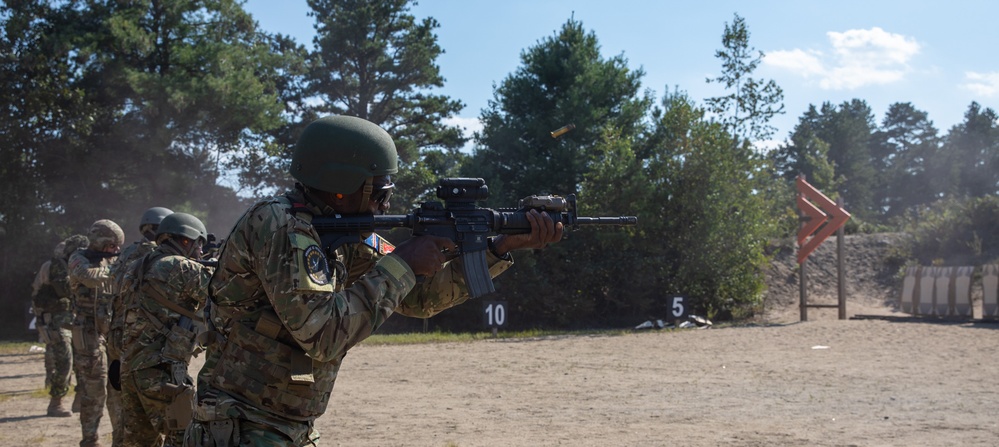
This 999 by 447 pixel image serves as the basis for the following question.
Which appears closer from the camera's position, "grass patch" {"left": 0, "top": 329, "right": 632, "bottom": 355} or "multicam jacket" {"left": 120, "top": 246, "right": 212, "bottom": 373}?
"multicam jacket" {"left": 120, "top": 246, "right": 212, "bottom": 373}

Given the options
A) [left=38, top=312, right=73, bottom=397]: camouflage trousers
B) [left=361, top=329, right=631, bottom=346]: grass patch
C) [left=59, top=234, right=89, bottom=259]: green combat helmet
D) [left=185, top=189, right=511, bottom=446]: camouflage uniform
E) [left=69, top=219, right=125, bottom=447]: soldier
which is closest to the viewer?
[left=185, top=189, right=511, bottom=446]: camouflage uniform

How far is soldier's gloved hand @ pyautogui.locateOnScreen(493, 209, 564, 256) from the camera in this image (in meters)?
4.05

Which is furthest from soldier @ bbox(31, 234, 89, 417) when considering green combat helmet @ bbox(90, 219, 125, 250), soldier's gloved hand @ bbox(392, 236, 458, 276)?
soldier's gloved hand @ bbox(392, 236, 458, 276)

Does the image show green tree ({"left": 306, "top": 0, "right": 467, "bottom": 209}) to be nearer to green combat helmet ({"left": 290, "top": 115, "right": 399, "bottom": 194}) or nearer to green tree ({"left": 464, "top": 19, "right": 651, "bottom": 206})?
green tree ({"left": 464, "top": 19, "right": 651, "bottom": 206})

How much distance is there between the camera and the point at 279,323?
3309 millimetres

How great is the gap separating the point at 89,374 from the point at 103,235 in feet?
4.87

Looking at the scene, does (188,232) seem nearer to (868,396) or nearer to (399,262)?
(399,262)

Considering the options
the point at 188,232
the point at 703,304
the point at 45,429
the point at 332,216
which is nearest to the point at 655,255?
the point at 703,304

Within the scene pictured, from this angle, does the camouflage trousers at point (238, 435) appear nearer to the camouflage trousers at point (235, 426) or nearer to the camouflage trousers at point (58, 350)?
the camouflage trousers at point (235, 426)

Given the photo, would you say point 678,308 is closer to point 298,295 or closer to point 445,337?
point 445,337

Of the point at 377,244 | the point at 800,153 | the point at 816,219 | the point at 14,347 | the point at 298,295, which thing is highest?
the point at 800,153

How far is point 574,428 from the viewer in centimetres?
888

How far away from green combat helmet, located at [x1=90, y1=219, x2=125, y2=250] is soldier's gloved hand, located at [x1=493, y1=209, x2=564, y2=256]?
241 inches

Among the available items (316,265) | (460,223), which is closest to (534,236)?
(460,223)
